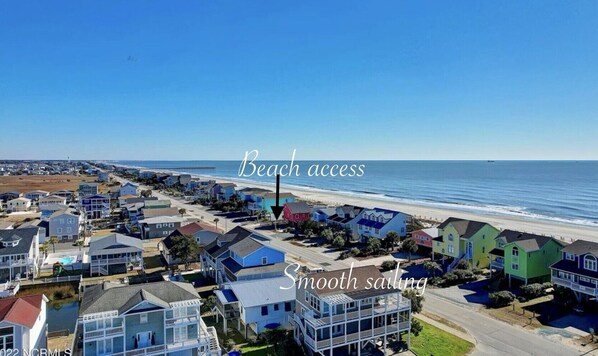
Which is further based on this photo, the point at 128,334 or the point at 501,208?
the point at 501,208

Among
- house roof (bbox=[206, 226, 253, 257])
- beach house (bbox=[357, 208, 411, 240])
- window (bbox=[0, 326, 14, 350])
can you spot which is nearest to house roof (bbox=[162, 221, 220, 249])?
house roof (bbox=[206, 226, 253, 257])

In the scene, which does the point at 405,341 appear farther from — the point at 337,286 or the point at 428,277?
the point at 428,277

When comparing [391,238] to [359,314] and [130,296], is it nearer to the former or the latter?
[359,314]

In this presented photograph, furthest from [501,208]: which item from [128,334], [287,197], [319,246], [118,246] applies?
[128,334]

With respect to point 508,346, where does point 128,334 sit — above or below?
above

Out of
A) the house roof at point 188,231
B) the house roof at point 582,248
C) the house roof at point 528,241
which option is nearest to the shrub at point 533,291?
the house roof at point 528,241

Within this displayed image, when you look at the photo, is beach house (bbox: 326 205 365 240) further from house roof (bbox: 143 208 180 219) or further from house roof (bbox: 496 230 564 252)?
house roof (bbox: 143 208 180 219)

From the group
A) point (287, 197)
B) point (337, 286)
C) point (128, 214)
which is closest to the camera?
point (337, 286)

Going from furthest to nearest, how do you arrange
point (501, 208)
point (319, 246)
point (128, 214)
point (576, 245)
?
point (501, 208)
point (128, 214)
point (319, 246)
point (576, 245)
